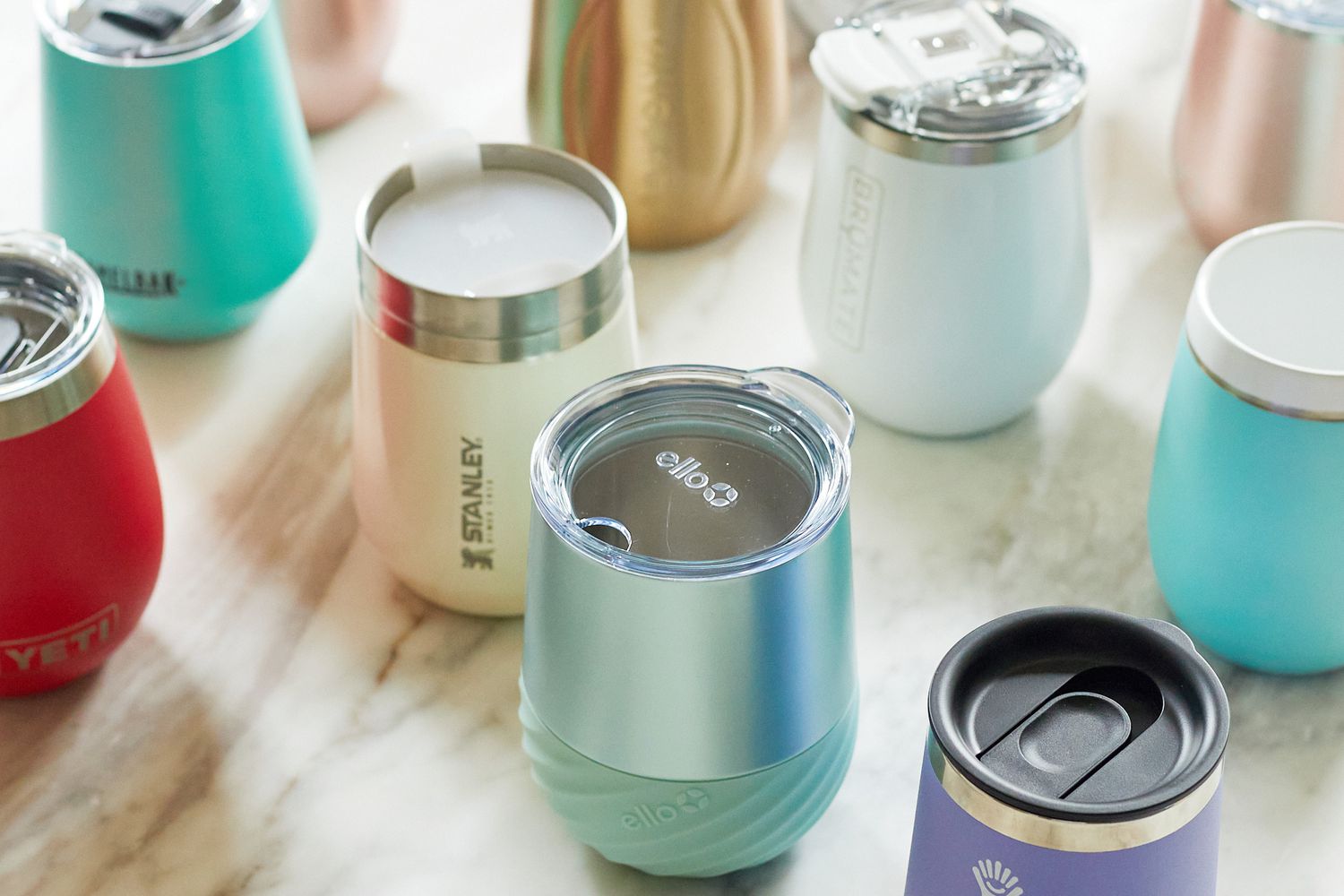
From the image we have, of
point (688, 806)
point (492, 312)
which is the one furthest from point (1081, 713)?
point (492, 312)

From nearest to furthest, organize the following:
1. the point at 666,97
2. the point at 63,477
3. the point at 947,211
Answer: the point at 63,477 → the point at 947,211 → the point at 666,97

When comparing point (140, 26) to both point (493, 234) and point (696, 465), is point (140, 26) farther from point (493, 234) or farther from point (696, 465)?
point (696, 465)

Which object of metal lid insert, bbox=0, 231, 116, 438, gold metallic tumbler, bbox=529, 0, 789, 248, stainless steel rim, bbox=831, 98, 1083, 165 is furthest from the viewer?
gold metallic tumbler, bbox=529, 0, 789, 248

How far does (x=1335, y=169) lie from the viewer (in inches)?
28.8

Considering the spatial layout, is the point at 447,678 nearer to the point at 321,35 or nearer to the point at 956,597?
the point at 956,597

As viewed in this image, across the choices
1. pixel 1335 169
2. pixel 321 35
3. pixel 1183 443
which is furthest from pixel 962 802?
pixel 321 35

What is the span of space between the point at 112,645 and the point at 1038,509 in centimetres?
37

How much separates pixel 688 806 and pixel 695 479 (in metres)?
0.10

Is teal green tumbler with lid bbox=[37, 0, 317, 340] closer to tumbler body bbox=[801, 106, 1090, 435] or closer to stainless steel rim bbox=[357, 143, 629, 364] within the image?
stainless steel rim bbox=[357, 143, 629, 364]

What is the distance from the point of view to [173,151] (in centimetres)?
68

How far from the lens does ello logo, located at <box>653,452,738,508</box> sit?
50 cm

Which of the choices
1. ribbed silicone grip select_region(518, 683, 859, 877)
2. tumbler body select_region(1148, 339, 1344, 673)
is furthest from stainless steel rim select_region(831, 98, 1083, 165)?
ribbed silicone grip select_region(518, 683, 859, 877)

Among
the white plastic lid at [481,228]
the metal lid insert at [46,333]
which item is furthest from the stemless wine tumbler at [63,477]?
the white plastic lid at [481,228]

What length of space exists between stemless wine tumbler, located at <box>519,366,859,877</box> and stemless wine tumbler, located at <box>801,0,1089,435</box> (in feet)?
0.49
